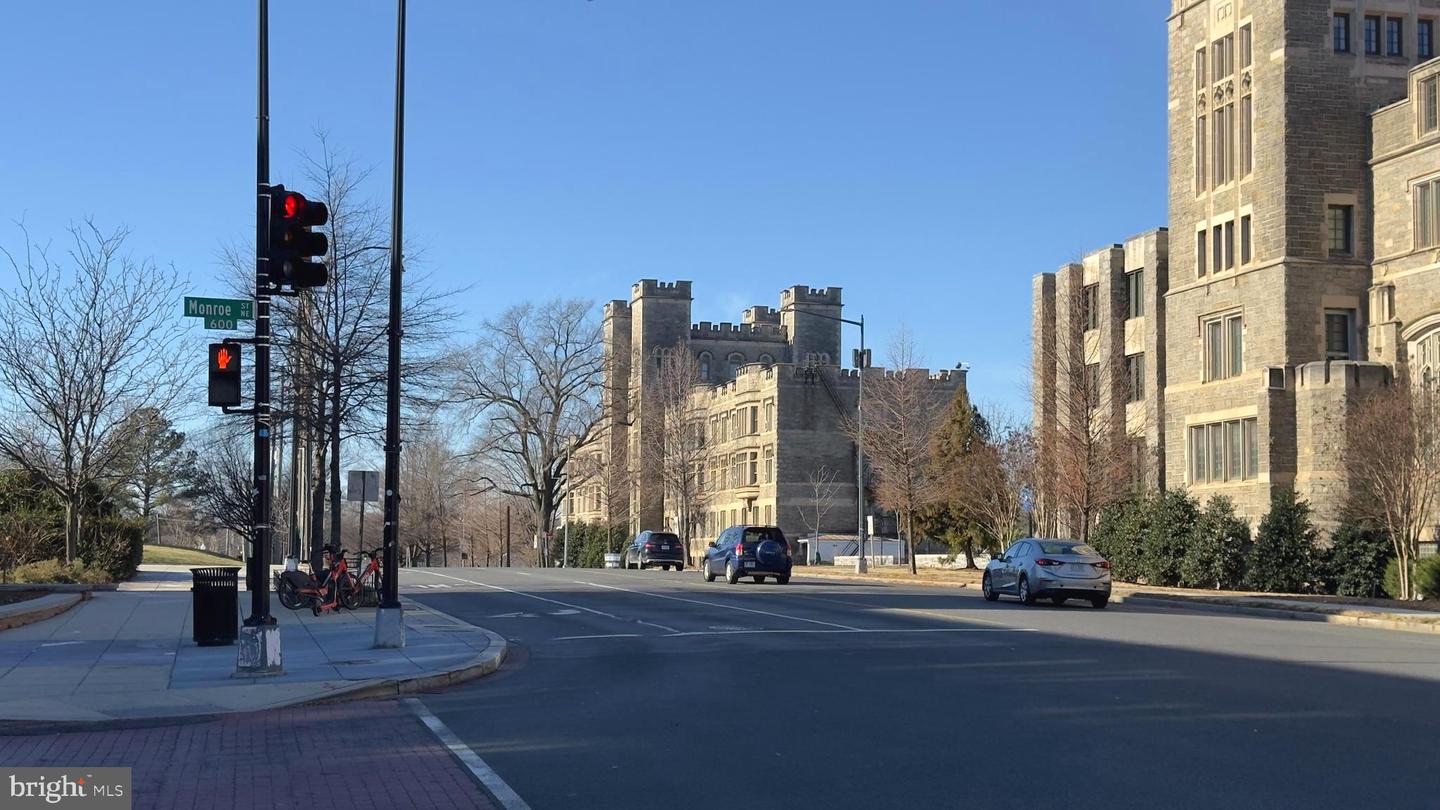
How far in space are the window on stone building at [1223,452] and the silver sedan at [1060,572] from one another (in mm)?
13875

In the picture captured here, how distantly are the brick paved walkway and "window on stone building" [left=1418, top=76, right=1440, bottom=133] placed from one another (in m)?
35.4

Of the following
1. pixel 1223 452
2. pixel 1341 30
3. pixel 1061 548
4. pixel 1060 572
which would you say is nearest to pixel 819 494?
pixel 1223 452

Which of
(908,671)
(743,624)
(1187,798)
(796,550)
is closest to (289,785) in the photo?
(1187,798)

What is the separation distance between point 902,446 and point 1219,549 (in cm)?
1555

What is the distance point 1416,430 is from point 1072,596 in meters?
8.81

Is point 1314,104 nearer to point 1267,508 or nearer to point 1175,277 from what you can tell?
point 1175,277

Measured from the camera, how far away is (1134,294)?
54.2m

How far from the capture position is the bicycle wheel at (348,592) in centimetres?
2541

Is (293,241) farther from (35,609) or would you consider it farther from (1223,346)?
(1223,346)

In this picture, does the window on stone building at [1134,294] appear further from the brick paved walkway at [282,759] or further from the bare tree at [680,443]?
the brick paved walkway at [282,759]

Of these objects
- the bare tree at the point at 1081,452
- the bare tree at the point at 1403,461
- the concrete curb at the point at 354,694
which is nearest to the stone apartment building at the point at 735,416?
the bare tree at the point at 1081,452

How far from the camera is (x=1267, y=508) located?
128ft

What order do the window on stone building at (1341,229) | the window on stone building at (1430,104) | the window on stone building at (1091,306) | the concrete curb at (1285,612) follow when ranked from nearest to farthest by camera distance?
the concrete curb at (1285,612)
the window on stone building at (1430,104)
the window on stone building at (1341,229)
the window on stone building at (1091,306)

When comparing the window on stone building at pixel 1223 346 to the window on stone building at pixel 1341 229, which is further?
the window on stone building at pixel 1223 346
